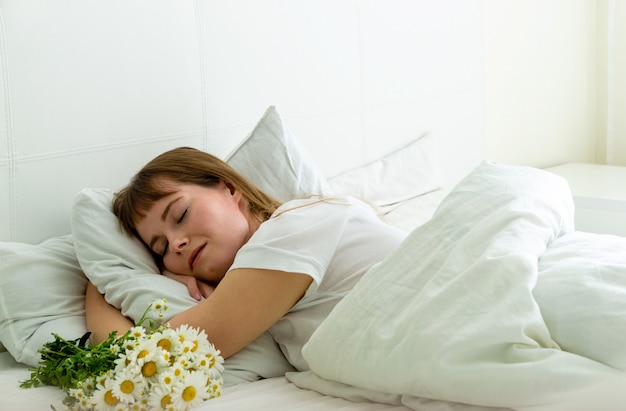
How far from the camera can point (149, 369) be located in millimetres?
1104

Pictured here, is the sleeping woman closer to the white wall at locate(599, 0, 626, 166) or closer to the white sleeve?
the white sleeve

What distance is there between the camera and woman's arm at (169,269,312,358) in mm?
1298

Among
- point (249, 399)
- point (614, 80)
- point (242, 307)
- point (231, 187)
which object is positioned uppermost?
point (614, 80)

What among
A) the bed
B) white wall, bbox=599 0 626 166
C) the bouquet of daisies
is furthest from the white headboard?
white wall, bbox=599 0 626 166

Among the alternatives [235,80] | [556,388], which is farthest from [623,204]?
[556,388]

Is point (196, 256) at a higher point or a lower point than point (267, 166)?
lower

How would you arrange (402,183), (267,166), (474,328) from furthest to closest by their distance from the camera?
(402,183) < (267,166) < (474,328)

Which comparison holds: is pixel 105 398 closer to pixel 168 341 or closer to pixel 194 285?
pixel 168 341

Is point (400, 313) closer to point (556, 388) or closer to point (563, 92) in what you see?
point (556, 388)

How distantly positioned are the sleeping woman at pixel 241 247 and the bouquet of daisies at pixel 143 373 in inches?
5.5

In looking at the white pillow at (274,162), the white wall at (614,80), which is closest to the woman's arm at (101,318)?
the white pillow at (274,162)

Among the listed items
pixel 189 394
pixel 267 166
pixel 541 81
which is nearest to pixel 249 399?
pixel 189 394

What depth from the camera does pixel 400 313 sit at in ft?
3.83

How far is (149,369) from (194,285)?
36 centimetres
